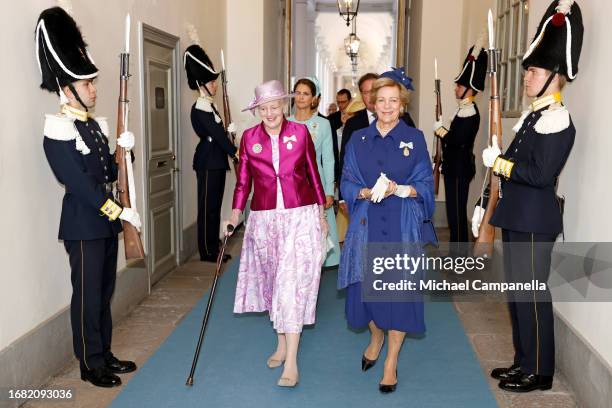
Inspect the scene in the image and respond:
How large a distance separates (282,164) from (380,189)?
1.80ft

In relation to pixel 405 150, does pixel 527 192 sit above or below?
below

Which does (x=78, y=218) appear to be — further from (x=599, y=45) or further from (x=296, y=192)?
(x=599, y=45)

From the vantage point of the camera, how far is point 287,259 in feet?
10.5

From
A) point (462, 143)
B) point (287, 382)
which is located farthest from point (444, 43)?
point (287, 382)

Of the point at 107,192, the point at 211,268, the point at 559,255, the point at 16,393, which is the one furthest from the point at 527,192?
the point at 211,268

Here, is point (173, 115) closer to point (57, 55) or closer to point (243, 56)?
point (243, 56)

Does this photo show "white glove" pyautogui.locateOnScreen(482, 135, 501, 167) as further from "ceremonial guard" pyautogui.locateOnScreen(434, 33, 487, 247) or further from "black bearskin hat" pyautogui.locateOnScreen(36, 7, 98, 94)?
"ceremonial guard" pyautogui.locateOnScreen(434, 33, 487, 247)

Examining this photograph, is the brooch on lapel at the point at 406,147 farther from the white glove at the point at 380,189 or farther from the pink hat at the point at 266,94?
the pink hat at the point at 266,94

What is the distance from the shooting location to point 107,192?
3178 millimetres

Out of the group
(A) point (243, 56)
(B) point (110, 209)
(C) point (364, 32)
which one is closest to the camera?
(B) point (110, 209)

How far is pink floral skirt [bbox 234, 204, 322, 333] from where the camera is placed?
126 inches

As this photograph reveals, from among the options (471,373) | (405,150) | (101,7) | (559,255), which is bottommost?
(471,373)

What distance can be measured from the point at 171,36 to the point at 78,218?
2.91 metres

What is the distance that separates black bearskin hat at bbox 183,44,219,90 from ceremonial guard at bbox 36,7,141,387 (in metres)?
2.55
